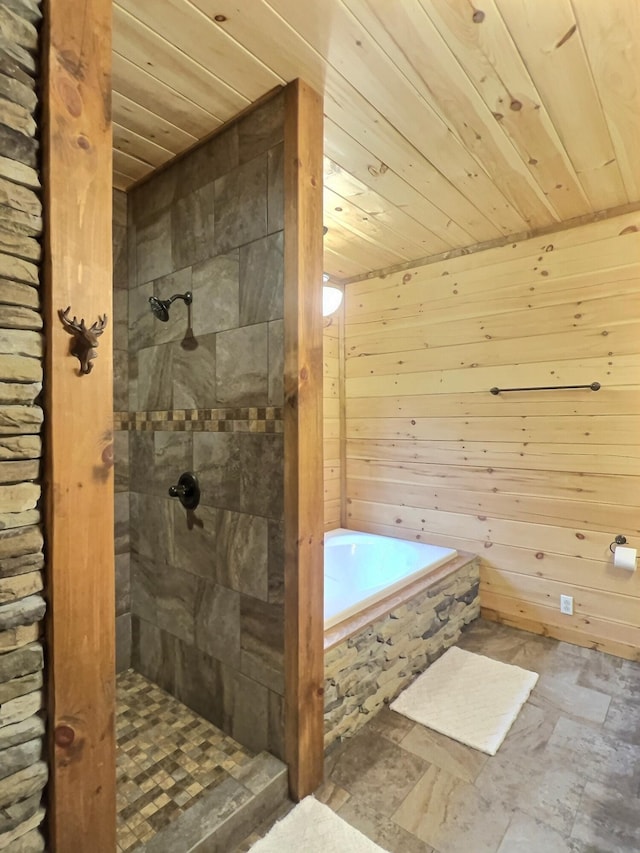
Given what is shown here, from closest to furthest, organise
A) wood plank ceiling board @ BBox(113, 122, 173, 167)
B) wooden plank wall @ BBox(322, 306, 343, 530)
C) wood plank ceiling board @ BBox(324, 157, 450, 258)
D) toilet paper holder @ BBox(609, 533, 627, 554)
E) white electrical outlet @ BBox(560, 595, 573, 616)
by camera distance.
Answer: wood plank ceiling board @ BBox(113, 122, 173, 167) < wood plank ceiling board @ BBox(324, 157, 450, 258) < toilet paper holder @ BBox(609, 533, 627, 554) < white electrical outlet @ BBox(560, 595, 573, 616) < wooden plank wall @ BBox(322, 306, 343, 530)

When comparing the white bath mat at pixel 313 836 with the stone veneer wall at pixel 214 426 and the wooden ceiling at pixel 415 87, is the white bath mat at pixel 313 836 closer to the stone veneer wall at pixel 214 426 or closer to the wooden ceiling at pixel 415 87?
the stone veneer wall at pixel 214 426

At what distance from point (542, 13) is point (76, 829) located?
89.3 inches

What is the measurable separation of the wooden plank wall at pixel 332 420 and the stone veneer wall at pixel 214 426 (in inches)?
59.7

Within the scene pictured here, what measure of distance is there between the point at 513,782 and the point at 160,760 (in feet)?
4.19

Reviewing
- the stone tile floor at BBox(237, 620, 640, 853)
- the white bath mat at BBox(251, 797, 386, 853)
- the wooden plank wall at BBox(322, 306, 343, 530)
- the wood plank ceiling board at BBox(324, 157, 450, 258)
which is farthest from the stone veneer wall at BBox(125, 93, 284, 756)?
the wooden plank wall at BBox(322, 306, 343, 530)

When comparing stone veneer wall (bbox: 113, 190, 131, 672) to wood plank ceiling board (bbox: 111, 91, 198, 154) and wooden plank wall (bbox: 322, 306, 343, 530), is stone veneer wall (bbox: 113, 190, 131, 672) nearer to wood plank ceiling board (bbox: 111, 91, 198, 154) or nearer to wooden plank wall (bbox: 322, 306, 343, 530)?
wood plank ceiling board (bbox: 111, 91, 198, 154)

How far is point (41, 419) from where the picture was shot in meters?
0.90

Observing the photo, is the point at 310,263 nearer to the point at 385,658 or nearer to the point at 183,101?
the point at 183,101

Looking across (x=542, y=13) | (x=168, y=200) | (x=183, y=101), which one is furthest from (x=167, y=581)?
(x=542, y=13)

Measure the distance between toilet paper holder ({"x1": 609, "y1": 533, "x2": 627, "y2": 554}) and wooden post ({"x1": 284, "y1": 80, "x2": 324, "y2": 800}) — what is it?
5.79ft

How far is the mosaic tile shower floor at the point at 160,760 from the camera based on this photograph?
1.38 m

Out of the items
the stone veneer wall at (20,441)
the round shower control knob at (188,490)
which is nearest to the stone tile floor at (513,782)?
the stone veneer wall at (20,441)

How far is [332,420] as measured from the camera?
3367 millimetres

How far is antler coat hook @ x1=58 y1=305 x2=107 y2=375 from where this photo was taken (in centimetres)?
91
